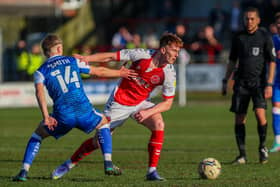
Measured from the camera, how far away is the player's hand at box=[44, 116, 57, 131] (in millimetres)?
10203

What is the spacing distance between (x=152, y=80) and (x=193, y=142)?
19.4 ft

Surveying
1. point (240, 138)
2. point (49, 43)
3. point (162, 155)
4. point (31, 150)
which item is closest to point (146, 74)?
point (49, 43)

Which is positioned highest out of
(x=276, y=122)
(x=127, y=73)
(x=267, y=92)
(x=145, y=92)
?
(x=127, y=73)

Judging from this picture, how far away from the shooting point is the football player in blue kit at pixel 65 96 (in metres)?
10.3

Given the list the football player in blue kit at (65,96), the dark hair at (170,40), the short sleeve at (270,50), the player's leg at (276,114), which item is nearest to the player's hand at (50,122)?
the football player in blue kit at (65,96)

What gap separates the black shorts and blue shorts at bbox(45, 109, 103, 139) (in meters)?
3.33

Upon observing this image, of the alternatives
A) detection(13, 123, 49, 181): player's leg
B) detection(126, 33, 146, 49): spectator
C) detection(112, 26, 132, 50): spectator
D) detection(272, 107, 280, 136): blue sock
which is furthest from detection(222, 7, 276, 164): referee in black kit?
detection(112, 26, 132, 50): spectator

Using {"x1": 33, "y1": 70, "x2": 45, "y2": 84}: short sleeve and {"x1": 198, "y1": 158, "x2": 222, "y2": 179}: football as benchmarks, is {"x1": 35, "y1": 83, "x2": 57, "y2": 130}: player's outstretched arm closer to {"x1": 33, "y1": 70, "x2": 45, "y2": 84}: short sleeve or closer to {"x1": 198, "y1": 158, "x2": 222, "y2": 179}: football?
{"x1": 33, "y1": 70, "x2": 45, "y2": 84}: short sleeve

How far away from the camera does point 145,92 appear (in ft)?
36.7

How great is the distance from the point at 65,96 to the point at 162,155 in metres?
4.22

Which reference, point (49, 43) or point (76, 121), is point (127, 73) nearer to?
point (76, 121)

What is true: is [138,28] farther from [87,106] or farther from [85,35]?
[87,106]

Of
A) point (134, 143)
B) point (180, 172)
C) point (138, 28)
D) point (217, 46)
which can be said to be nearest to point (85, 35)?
point (138, 28)

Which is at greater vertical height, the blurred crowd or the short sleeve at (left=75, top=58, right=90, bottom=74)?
the short sleeve at (left=75, top=58, right=90, bottom=74)
